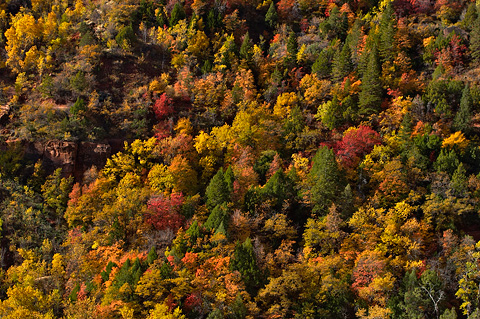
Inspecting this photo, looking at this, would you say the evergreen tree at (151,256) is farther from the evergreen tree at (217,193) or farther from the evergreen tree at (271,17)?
the evergreen tree at (271,17)

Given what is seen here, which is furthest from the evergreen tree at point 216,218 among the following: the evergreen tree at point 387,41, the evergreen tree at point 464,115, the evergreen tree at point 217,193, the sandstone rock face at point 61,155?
the evergreen tree at point 387,41

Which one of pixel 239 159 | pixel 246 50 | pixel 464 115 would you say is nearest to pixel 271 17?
pixel 246 50

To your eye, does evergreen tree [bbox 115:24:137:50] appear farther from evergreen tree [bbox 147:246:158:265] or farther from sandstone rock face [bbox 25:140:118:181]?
evergreen tree [bbox 147:246:158:265]

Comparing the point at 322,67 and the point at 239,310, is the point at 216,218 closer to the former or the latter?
the point at 239,310

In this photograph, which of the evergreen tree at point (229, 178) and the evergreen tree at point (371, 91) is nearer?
the evergreen tree at point (229, 178)

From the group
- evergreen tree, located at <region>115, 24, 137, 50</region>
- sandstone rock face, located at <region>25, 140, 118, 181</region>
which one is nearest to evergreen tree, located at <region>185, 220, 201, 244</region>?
sandstone rock face, located at <region>25, 140, 118, 181</region>

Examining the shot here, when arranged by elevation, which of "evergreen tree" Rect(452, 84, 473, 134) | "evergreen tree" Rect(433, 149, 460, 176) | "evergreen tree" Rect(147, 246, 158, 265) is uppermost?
"evergreen tree" Rect(452, 84, 473, 134)

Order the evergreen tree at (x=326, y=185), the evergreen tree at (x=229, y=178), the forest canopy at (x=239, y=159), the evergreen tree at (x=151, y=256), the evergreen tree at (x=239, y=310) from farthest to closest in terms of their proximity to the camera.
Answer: the evergreen tree at (x=229, y=178), the evergreen tree at (x=326, y=185), the evergreen tree at (x=151, y=256), the forest canopy at (x=239, y=159), the evergreen tree at (x=239, y=310)
